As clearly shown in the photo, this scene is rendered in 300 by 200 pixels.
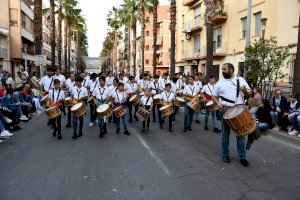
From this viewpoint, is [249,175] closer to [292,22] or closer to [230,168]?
[230,168]

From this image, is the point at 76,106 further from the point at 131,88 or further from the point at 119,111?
the point at 131,88

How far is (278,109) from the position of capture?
39.3 feet

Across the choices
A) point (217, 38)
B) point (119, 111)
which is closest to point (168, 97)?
point (119, 111)

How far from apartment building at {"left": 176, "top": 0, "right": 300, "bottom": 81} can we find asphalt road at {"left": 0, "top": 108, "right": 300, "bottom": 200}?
39.5 ft

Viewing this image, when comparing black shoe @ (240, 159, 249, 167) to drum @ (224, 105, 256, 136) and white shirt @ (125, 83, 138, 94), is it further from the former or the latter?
white shirt @ (125, 83, 138, 94)

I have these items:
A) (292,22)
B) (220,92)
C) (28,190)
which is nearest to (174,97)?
(220,92)

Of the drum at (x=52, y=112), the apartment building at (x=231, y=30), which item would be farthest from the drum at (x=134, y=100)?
the apartment building at (x=231, y=30)

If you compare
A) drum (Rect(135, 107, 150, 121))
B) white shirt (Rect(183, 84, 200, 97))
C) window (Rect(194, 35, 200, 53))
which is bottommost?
drum (Rect(135, 107, 150, 121))

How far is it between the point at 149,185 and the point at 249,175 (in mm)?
2002

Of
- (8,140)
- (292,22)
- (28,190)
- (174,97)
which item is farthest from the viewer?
(292,22)

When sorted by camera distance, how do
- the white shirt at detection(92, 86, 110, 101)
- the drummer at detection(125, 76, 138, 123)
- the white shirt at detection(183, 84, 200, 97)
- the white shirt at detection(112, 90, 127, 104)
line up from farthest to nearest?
the drummer at detection(125, 76, 138, 123) → the white shirt at detection(183, 84, 200, 97) → the white shirt at detection(92, 86, 110, 101) → the white shirt at detection(112, 90, 127, 104)

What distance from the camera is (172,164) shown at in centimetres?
779

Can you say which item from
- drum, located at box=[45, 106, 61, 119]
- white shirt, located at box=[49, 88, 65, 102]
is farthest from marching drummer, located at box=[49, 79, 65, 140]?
drum, located at box=[45, 106, 61, 119]

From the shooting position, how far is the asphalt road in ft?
19.6
